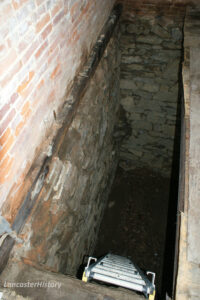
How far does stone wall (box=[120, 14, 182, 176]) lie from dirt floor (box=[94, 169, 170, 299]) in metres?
0.37

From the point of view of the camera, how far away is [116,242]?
407 cm

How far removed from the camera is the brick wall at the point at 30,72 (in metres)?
1.20

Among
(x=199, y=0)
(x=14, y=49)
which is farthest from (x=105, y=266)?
(x=199, y=0)

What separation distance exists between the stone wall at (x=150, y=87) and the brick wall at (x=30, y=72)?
167 cm

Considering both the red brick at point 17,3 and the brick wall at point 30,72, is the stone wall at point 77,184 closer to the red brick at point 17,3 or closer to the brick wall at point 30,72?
the brick wall at point 30,72

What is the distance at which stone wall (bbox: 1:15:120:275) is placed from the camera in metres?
1.86

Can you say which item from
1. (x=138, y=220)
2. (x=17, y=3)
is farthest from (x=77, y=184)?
(x=138, y=220)

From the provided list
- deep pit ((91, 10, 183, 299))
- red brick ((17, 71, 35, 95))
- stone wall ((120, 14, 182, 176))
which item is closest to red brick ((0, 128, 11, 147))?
red brick ((17, 71, 35, 95))

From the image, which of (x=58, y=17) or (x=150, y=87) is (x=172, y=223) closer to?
(x=150, y=87)

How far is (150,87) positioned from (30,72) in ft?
9.84

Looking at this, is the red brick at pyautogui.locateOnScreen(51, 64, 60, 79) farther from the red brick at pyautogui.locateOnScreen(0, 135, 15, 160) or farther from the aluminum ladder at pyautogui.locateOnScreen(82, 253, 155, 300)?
the aluminum ladder at pyautogui.locateOnScreen(82, 253, 155, 300)

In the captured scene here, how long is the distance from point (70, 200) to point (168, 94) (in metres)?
2.75

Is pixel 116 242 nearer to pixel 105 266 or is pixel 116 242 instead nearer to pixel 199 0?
pixel 105 266

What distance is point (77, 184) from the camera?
8.36ft
